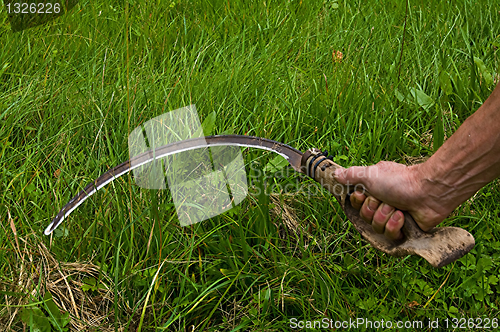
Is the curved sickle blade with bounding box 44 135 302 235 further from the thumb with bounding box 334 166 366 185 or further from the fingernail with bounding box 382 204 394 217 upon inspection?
the fingernail with bounding box 382 204 394 217

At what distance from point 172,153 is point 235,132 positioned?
44 cm

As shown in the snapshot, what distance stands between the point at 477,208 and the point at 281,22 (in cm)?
181

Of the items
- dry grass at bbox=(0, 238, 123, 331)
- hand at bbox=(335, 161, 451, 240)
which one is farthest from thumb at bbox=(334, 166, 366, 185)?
dry grass at bbox=(0, 238, 123, 331)

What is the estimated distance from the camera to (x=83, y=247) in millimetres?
1764

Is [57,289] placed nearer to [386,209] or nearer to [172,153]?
[172,153]

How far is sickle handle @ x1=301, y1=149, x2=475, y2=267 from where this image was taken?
57.7 inches

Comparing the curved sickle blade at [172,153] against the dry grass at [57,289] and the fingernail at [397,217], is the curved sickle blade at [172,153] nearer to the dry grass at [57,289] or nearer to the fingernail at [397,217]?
the dry grass at [57,289]

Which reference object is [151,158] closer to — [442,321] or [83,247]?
[83,247]

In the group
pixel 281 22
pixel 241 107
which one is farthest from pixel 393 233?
pixel 281 22

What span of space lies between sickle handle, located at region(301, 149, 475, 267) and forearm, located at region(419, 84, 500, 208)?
146 millimetres

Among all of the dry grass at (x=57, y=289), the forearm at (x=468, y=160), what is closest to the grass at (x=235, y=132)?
the dry grass at (x=57, y=289)

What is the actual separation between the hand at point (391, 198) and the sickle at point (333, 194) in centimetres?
3

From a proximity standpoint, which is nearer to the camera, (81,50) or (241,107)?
(241,107)

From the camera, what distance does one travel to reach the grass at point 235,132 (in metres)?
1.69
